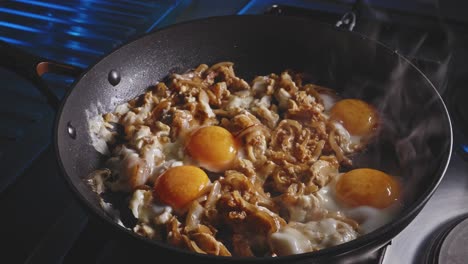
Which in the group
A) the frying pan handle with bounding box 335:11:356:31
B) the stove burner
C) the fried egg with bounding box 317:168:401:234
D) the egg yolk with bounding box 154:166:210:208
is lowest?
the egg yolk with bounding box 154:166:210:208

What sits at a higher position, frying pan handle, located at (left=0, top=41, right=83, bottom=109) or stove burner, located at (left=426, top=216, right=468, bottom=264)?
frying pan handle, located at (left=0, top=41, right=83, bottom=109)

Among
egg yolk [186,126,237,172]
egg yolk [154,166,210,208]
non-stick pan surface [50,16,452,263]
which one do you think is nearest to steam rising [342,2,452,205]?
non-stick pan surface [50,16,452,263]

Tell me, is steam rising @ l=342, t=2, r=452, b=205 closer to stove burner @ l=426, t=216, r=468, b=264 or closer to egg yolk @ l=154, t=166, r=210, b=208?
stove burner @ l=426, t=216, r=468, b=264

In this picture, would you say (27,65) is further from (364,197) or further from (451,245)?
(451,245)

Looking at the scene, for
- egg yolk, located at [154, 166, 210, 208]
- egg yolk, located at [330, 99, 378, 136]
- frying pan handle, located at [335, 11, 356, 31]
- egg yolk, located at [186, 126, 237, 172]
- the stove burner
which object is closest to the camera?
the stove burner

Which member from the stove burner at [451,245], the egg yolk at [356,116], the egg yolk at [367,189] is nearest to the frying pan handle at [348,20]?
the egg yolk at [356,116]

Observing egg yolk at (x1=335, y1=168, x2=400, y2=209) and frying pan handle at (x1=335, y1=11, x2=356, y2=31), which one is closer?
egg yolk at (x1=335, y1=168, x2=400, y2=209)
